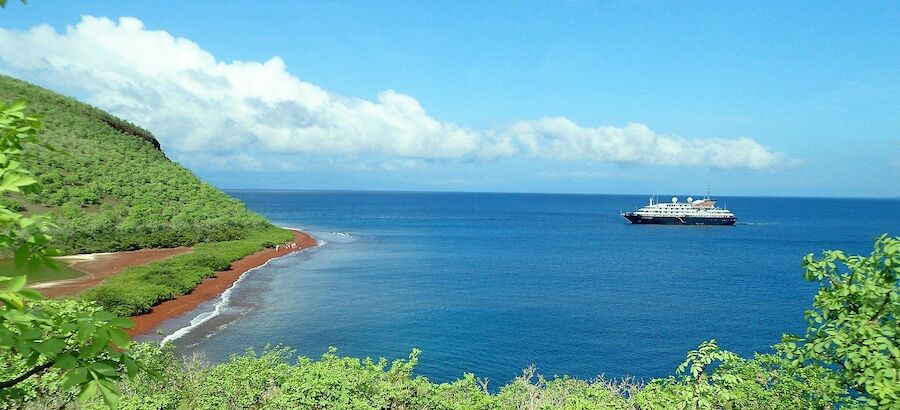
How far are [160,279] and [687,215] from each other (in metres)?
115

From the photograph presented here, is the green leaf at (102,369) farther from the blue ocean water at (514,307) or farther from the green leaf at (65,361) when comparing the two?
the blue ocean water at (514,307)

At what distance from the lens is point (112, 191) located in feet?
263

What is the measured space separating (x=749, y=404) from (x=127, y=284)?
43.4 metres

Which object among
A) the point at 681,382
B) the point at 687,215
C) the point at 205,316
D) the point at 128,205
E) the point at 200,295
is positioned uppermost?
the point at 687,215

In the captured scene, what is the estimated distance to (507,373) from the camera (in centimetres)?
3042

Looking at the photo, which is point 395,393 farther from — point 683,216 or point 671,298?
point 683,216

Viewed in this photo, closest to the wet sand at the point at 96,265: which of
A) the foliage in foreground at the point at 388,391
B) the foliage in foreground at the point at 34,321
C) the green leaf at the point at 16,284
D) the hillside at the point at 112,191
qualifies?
the hillside at the point at 112,191

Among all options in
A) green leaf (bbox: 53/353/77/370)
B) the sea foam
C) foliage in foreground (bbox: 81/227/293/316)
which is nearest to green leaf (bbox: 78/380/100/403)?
green leaf (bbox: 53/353/77/370)

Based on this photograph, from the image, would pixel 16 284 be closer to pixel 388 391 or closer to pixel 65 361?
pixel 65 361

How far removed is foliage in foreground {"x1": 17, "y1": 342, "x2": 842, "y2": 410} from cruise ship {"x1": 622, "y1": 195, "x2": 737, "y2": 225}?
407 feet

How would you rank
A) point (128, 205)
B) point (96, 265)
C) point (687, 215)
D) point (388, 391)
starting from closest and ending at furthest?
1. point (388, 391)
2. point (96, 265)
3. point (128, 205)
4. point (687, 215)

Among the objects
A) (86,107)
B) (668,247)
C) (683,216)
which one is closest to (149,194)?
(86,107)

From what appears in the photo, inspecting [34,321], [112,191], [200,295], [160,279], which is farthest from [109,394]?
[112,191]

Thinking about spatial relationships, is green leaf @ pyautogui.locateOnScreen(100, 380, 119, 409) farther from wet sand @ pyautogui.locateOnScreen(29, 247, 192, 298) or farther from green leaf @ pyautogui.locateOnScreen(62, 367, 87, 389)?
wet sand @ pyautogui.locateOnScreen(29, 247, 192, 298)
